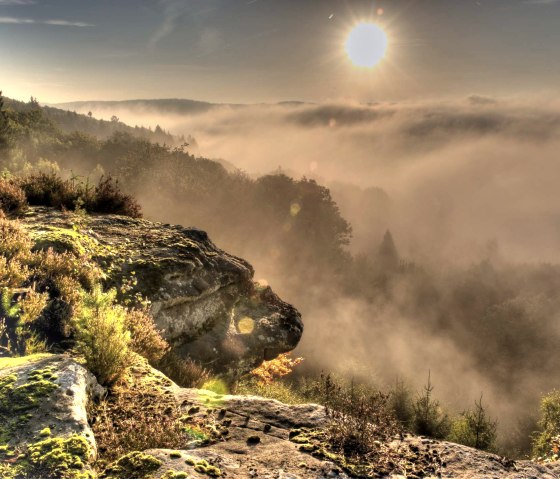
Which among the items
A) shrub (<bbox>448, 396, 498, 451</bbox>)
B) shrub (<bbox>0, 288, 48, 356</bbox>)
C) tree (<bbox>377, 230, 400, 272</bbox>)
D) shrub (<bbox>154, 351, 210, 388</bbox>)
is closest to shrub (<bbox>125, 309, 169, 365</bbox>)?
shrub (<bbox>154, 351, 210, 388</bbox>)

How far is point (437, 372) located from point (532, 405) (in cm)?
1590

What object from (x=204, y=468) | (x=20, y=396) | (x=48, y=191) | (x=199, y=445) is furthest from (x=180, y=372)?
(x=48, y=191)

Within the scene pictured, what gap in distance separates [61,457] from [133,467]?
66 centimetres

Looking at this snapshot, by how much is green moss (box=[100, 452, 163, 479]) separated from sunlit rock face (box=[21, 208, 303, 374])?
18.9 feet

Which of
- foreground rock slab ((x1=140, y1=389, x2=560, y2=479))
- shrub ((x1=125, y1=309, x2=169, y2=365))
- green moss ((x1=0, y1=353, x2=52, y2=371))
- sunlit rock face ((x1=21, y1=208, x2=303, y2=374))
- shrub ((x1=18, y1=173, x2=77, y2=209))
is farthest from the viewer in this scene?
shrub ((x1=18, y1=173, x2=77, y2=209))

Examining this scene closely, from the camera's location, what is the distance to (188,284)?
10680mm

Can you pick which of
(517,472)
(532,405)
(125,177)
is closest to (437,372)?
(532,405)

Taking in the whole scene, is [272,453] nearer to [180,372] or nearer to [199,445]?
[199,445]

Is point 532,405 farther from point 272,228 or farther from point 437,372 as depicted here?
point 272,228

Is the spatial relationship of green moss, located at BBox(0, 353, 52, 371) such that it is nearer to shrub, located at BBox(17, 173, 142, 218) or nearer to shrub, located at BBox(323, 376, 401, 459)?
shrub, located at BBox(323, 376, 401, 459)

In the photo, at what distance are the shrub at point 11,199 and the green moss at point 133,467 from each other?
9.44 meters

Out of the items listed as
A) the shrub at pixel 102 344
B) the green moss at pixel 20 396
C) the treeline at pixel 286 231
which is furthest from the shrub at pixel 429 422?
the green moss at pixel 20 396

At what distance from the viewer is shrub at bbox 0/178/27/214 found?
1087 cm

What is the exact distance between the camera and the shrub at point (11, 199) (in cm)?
1087
